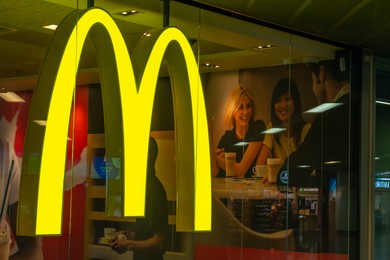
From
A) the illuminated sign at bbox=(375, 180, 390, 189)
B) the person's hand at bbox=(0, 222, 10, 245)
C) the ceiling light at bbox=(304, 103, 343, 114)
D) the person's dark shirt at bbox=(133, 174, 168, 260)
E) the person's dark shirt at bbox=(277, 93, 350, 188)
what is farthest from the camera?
the illuminated sign at bbox=(375, 180, 390, 189)

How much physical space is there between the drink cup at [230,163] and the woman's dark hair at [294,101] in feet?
2.07

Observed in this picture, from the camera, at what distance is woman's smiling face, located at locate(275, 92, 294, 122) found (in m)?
6.73

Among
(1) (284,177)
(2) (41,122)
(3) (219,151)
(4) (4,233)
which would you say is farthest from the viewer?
(1) (284,177)

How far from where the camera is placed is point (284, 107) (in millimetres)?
6781

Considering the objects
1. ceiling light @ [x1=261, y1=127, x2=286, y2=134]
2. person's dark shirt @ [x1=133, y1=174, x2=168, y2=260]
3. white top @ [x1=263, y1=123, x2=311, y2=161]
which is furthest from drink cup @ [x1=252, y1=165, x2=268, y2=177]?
person's dark shirt @ [x1=133, y1=174, x2=168, y2=260]

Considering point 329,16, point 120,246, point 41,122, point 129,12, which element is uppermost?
point 329,16

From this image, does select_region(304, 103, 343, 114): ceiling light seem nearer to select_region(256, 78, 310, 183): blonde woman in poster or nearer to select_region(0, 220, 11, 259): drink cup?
select_region(256, 78, 310, 183): blonde woman in poster

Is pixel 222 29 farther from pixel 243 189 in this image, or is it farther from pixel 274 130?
pixel 243 189

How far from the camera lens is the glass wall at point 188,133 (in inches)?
181

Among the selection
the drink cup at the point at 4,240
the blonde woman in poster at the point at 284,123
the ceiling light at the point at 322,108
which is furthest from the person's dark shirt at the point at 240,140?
the drink cup at the point at 4,240

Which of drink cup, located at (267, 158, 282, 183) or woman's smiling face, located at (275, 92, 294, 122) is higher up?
woman's smiling face, located at (275, 92, 294, 122)

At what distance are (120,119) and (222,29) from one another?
1.46 m

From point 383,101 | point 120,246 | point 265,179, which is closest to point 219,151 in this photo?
point 265,179

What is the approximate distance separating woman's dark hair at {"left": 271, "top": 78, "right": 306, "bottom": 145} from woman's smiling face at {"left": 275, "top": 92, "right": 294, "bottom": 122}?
0.03 m
